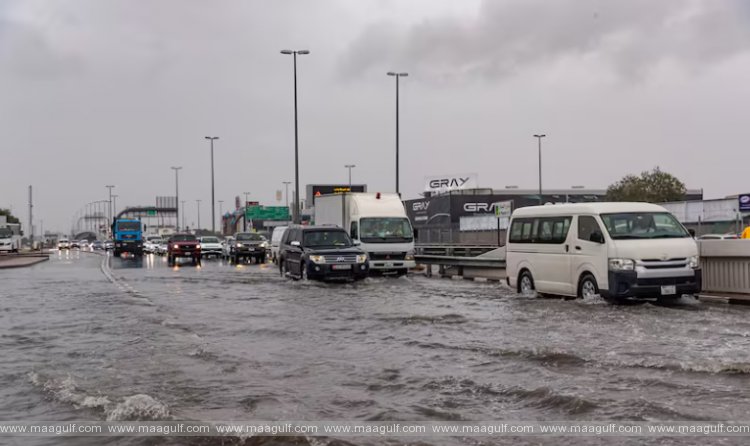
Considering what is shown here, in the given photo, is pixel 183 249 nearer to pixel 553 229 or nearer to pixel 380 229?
pixel 380 229

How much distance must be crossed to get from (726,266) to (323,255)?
10.9m

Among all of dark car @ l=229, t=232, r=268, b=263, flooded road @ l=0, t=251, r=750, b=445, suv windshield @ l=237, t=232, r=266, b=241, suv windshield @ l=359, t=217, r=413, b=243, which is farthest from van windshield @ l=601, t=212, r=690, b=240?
suv windshield @ l=237, t=232, r=266, b=241

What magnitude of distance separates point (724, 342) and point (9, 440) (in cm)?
852

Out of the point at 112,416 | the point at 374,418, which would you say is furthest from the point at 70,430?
the point at 374,418

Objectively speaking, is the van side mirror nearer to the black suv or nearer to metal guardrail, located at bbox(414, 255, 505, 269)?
metal guardrail, located at bbox(414, 255, 505, 269)

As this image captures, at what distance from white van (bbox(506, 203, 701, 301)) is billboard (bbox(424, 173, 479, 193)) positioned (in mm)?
75923

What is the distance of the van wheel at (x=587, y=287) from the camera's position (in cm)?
1498

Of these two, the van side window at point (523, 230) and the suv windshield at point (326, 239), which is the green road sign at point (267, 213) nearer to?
the suv windshield at point (326, 239)

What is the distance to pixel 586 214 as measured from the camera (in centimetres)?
1550

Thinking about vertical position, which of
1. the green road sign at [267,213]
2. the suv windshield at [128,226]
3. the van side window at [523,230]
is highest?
the green road sign at [267,213]

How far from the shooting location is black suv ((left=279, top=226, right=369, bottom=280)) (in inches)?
880

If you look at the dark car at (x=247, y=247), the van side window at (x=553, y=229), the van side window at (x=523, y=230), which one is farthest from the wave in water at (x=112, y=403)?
the dark car at (x=247, y=247)

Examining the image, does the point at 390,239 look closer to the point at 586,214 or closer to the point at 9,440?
the point at 586,214

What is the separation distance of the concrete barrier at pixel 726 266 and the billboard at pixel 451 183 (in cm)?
7568
